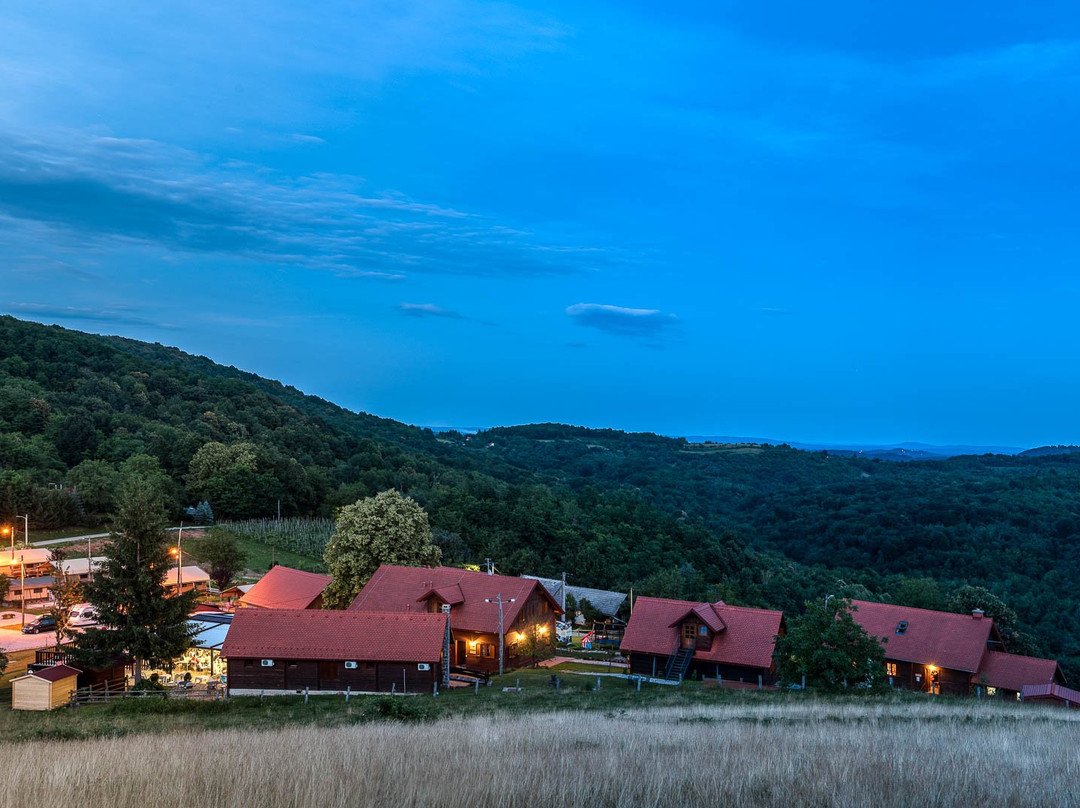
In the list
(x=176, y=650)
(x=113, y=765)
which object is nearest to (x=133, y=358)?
(x=176, y=650)

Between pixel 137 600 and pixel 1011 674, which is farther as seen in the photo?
pixel 1011 674

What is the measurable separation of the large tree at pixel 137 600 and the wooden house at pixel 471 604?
419 inches

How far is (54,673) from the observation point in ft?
91.7

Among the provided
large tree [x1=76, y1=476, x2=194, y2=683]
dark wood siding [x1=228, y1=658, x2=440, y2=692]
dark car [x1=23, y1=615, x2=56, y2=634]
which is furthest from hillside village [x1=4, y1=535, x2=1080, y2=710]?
dark car [x1=23, y1=615, x2=56, y2=634]

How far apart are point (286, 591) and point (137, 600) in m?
15.0

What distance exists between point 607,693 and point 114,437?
7385cm

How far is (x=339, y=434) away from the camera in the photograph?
118875mm

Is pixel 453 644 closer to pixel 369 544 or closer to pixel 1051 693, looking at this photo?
pixel 369 544

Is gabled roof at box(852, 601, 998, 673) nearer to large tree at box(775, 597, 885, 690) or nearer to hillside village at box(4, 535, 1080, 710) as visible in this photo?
hillside village at box(4, 535, 1080, 710)

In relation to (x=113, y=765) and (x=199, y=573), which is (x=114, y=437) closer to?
(x=199, y=573)

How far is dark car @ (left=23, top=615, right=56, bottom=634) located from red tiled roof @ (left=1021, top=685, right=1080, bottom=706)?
168 feet

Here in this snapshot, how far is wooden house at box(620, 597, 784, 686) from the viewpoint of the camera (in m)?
38.7

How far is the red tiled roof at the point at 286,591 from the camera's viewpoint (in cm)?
4527

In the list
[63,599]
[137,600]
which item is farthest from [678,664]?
[63,599]
